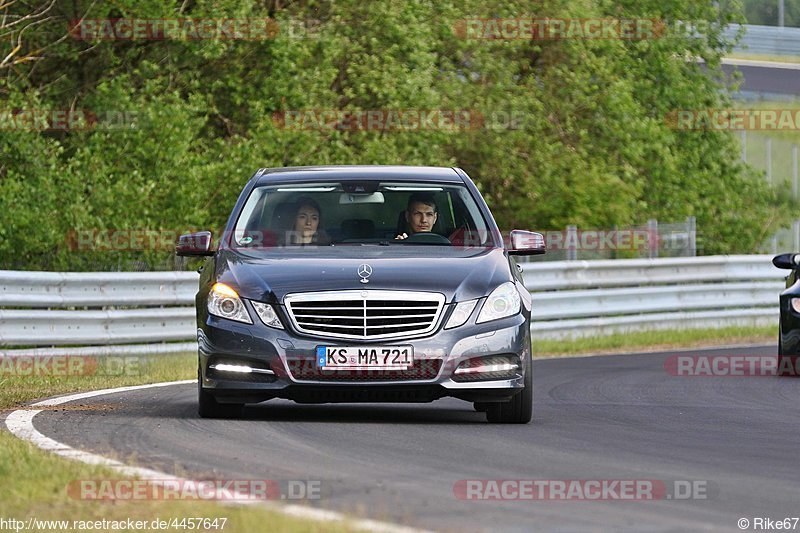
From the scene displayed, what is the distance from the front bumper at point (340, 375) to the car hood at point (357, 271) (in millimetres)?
236

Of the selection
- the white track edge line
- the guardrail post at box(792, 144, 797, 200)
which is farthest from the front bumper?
the guardrail post at box(792, 144, 797, 200)

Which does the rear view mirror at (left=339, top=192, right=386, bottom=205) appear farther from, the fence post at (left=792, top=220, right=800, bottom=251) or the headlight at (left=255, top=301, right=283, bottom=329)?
the fence post at (left=792, top=220, right=800, bottom=251)

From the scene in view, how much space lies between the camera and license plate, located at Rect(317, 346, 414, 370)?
972 centimetres

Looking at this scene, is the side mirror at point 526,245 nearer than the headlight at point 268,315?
No

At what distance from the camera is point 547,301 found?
71.3 ft

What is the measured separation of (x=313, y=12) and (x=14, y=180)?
6.93m

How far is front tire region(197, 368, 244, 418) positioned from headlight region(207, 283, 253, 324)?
1.44 ft

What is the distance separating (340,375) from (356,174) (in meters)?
2.04

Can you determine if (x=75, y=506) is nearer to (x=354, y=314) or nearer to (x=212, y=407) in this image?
(x=354, y=314)

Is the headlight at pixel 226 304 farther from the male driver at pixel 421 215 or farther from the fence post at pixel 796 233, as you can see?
the fence post at pixel 796 233

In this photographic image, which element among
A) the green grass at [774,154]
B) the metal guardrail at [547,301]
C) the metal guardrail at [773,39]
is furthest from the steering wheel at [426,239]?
the metal guardrail at [773,39]

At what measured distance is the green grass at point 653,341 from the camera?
2089cm

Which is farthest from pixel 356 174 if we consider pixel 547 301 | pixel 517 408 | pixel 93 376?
pixel 547 301

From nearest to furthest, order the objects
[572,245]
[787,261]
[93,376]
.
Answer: [93,376]
[787,261]
[572,245]
